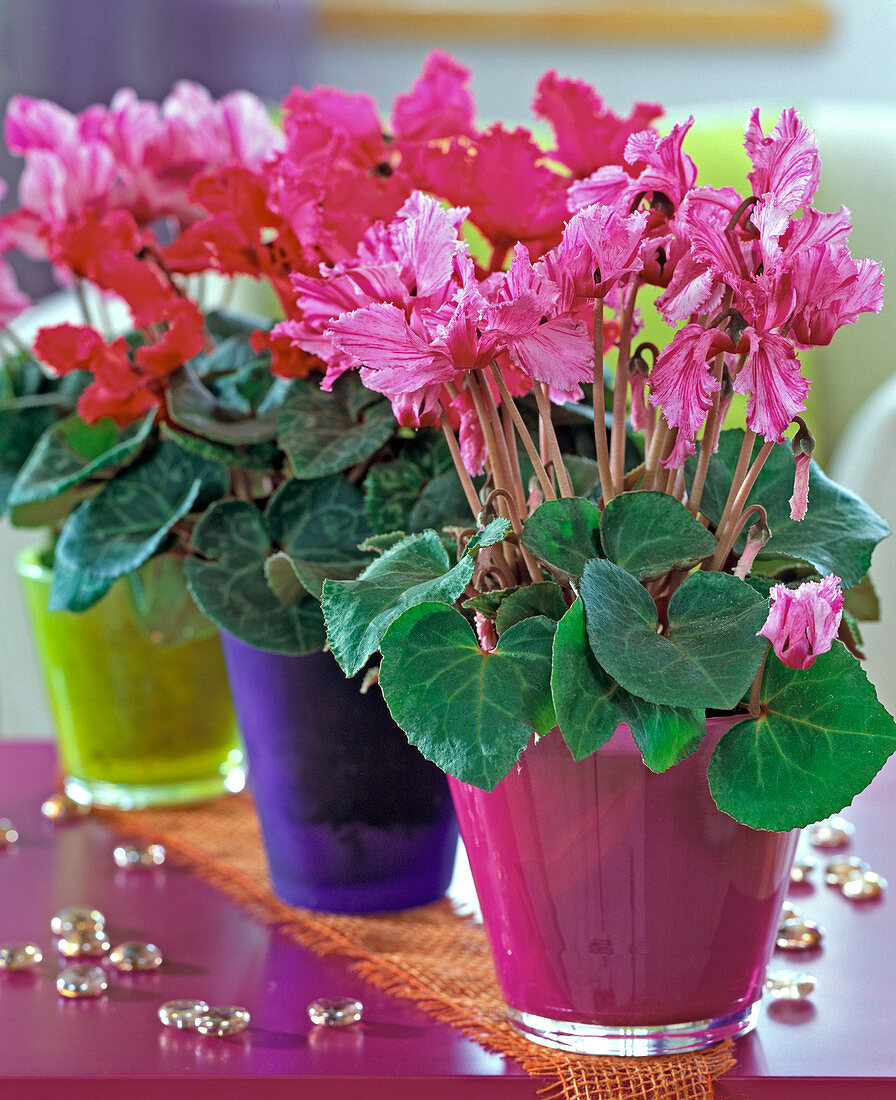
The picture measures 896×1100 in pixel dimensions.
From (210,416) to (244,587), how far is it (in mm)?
85

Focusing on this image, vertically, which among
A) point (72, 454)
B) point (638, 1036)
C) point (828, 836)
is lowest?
point (828, 836)

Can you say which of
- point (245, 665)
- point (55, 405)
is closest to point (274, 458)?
point (245, 665)

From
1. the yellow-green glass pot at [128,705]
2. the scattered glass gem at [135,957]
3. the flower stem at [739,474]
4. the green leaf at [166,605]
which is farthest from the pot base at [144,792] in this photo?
the flower stem at [739,474]

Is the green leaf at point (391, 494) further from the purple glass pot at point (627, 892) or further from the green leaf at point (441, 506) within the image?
the purple glass pot at point (627, 892)

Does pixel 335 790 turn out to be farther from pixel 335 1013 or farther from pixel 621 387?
pixel 621 387

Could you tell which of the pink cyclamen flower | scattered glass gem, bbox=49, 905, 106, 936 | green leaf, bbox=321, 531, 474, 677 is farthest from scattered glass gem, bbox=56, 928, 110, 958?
the pink cyclamen flower

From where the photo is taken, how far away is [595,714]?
1.25 feet

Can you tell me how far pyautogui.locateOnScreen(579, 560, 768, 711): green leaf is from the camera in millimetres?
367

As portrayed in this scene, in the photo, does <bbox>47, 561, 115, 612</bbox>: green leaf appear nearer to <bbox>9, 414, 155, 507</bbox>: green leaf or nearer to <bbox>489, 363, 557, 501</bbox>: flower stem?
<bbox>9, 414, 155, 507</bbox>: green leaf

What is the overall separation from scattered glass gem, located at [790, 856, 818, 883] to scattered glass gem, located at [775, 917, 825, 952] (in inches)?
2.7

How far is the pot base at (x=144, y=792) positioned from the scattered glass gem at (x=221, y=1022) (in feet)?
0.97

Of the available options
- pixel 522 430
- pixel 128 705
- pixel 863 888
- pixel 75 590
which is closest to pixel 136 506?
pixel 75 590

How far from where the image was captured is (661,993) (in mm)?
417

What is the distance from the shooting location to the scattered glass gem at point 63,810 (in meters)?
0.74
